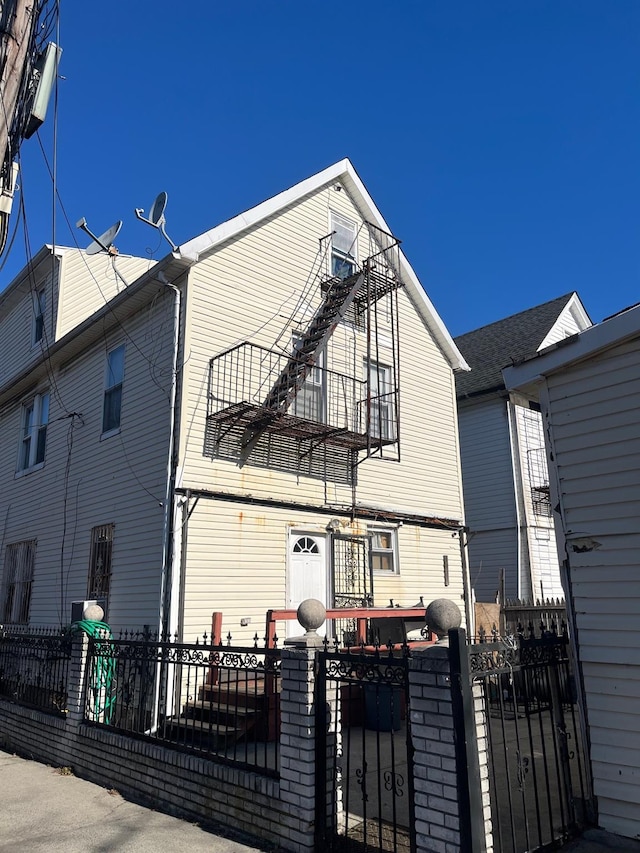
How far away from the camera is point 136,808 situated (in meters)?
6.44

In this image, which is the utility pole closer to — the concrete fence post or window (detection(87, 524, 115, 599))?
the concrete fence post

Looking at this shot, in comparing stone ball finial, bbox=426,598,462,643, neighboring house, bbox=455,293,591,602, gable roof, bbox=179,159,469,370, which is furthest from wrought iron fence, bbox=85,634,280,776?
neighboring house, bbox=455,293,591,602

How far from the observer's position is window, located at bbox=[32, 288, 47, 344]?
1630 centimetres

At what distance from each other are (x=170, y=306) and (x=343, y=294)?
371 cm

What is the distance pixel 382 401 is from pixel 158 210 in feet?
19.7

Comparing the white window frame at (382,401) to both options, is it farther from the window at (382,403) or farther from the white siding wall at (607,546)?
the white siding wall at (607,546)

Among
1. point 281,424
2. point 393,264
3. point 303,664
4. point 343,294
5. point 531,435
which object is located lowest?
point 303,664

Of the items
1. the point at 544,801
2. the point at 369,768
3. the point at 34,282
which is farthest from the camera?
the point at 34,282

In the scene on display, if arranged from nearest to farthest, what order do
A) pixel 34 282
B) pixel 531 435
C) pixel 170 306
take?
1. pixel 170 306
2. pixel 34 282
3. pixel 531 435

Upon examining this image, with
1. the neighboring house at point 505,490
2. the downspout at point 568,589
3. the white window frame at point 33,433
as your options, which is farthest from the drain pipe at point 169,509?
the neighboring house at point 505,490

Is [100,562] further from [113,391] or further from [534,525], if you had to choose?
[534,525]

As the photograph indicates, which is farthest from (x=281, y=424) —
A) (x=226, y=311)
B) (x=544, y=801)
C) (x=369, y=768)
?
(x=544, y=801)

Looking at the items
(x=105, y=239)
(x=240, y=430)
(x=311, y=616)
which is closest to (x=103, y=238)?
(x=105, y=239)

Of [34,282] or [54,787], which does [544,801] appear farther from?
[34,282]
